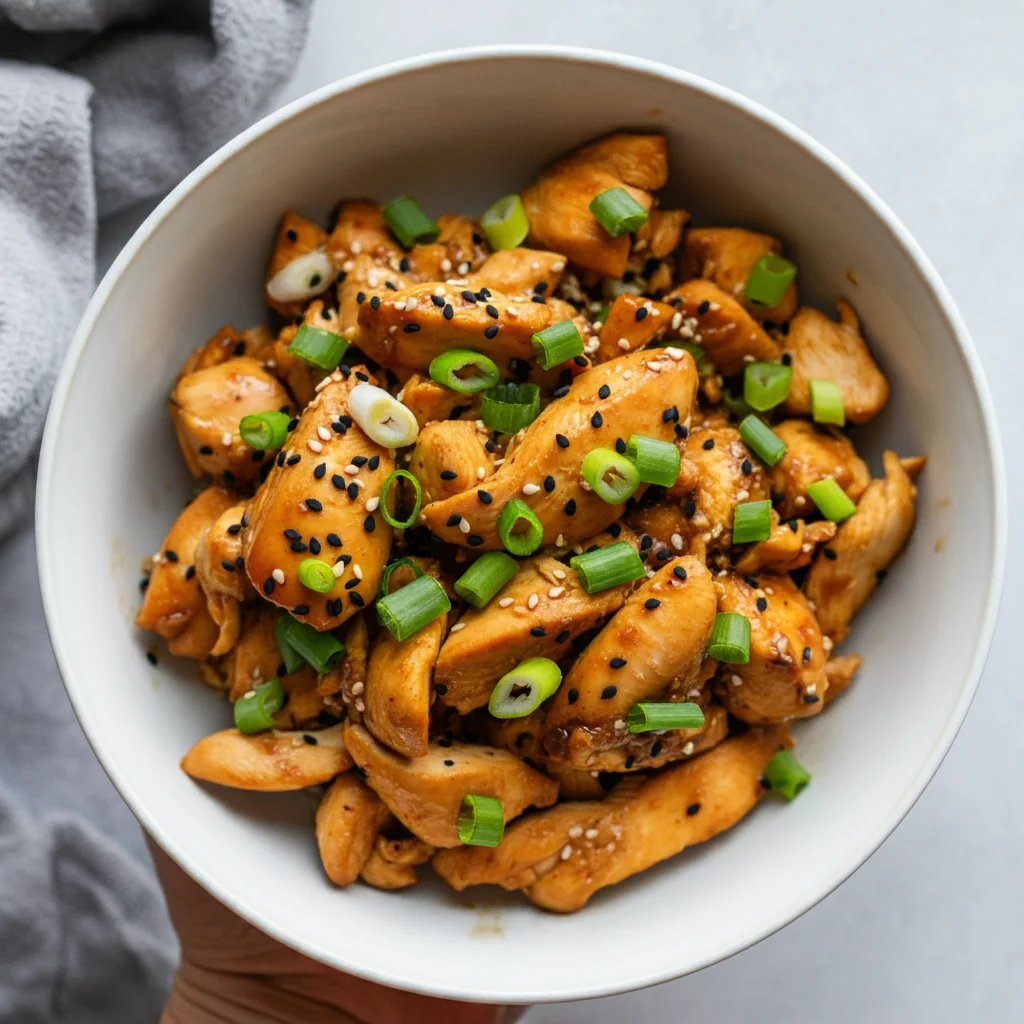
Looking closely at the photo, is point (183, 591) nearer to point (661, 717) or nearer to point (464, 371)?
point (464, 371)

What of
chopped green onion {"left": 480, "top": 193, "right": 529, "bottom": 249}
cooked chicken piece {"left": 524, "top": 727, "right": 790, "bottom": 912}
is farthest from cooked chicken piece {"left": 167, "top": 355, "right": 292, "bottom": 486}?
cooked chicken piece {"left": 524, "top": 727, "right": 790, "bottom": 912}

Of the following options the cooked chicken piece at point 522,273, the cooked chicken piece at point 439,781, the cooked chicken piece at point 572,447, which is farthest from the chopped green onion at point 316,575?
the cooked chicken piece at point 522,273

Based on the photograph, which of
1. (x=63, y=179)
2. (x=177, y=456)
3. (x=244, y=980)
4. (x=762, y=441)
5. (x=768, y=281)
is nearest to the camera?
(x=762, y=441)

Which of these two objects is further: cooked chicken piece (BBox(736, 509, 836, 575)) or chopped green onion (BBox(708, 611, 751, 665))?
cooked chicken piece (BBox(736, 509, 836, 575))

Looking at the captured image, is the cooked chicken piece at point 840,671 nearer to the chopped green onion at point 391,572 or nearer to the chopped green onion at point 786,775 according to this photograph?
the chopped green onion at point 786,775

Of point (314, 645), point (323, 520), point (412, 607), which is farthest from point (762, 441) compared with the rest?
point (314, 645)

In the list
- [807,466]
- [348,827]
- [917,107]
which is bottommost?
[348,827]

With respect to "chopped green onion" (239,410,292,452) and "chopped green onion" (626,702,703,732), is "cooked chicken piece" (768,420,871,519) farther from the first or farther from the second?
"chopped green onion" (239,410,292,452)
